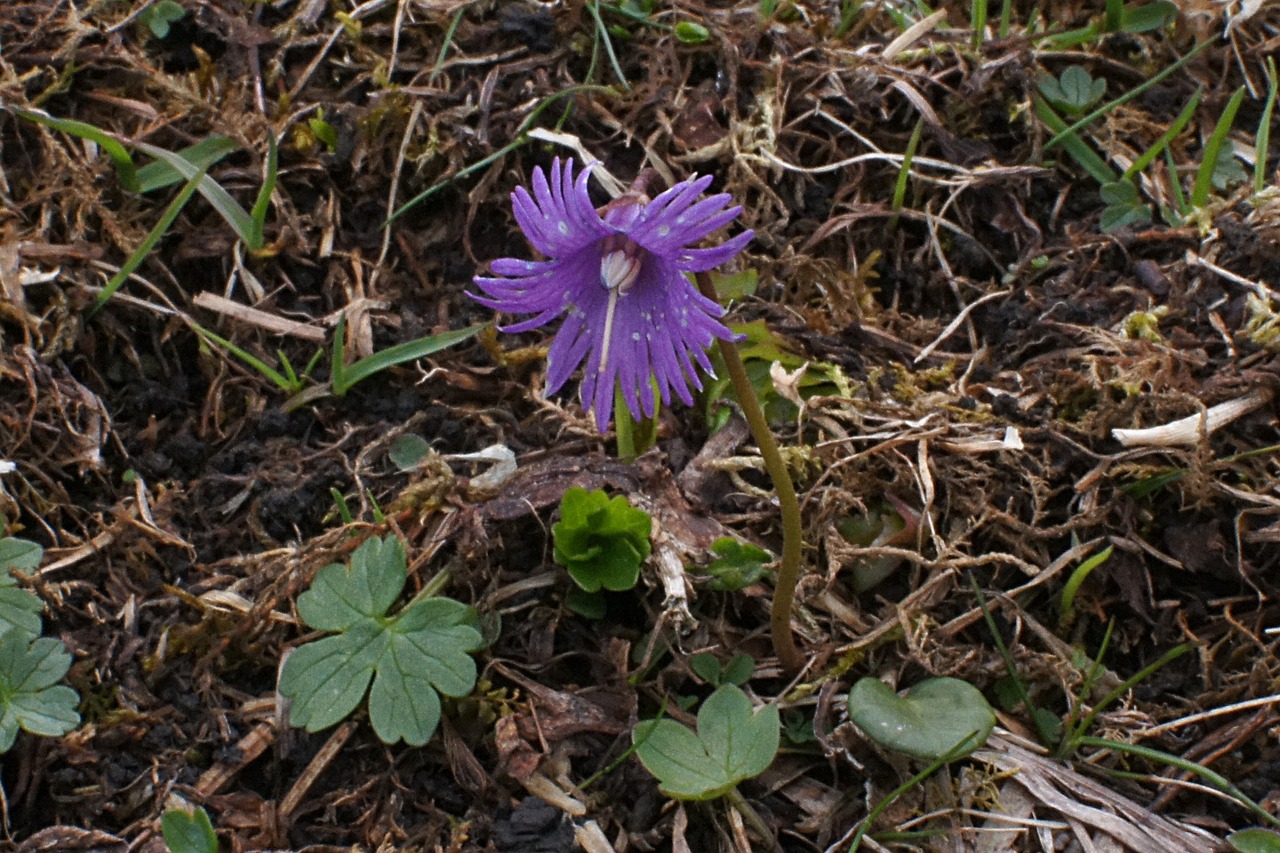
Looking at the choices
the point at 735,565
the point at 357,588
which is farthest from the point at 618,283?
the point at 357,588

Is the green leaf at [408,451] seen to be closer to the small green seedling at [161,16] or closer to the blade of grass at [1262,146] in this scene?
the small green seedling at [161,16]

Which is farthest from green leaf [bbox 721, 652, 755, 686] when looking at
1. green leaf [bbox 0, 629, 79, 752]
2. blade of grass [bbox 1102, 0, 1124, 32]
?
blade of grass [bbox 1102, 0, 1124, 32]

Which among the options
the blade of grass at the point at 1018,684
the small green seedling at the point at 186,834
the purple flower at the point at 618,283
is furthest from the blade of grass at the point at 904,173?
the small green seedling at the point at 186,834

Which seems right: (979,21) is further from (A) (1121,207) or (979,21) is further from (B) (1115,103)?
(A) (1121,207)

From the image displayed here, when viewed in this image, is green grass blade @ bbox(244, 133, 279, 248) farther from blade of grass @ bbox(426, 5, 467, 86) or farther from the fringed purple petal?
the fringed purple petal

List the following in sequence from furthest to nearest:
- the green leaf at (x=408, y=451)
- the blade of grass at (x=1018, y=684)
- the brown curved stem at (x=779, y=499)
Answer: the green leaf at (x=408, y=451) < the blade of grass at (x=1018, y=684) < the brown curved stem at (x=779, y=499)

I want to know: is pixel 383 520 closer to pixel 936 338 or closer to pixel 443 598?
pixel 443 598
